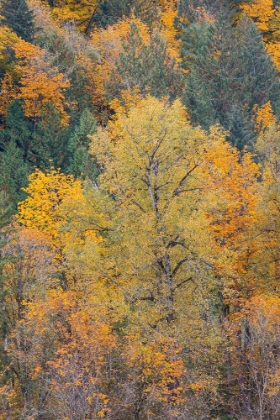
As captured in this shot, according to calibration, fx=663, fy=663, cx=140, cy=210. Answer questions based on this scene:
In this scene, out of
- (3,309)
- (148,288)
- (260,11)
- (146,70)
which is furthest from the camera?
(260,11)

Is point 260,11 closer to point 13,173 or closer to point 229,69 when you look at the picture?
point 229,69

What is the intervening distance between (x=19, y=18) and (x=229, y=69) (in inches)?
797

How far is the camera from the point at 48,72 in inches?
2181

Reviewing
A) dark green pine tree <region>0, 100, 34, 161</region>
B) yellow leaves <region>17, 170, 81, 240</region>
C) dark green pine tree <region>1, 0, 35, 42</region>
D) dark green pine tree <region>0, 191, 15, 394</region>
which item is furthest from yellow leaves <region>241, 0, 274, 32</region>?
dark green pine tree <region>0, 191, 15, 394</region>

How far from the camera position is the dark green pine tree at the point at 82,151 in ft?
156

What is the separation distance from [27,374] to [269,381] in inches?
386

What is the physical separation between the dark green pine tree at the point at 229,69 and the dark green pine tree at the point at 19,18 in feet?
50.6

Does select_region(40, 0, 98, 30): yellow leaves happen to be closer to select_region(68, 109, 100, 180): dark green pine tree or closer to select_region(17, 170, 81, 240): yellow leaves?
select_region(68, 109, 100, 180): dark green pine tree

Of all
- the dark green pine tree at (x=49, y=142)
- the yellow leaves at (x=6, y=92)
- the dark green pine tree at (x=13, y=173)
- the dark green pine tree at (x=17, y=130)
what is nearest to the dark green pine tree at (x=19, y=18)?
the yellow leaves at (x=6, y=92)

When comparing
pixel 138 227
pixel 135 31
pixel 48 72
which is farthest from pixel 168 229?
pixel 135 31

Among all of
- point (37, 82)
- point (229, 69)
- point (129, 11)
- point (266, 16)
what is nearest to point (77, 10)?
point (129, 11)

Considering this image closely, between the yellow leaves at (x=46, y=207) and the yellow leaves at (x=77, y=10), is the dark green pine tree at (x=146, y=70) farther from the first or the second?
the yellow leaves at (x=77, y=10)

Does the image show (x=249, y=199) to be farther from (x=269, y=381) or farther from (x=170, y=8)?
(x=170, y=8)

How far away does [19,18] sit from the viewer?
5997 cm
